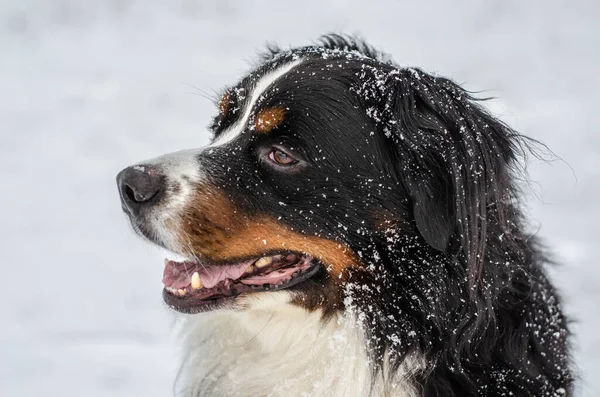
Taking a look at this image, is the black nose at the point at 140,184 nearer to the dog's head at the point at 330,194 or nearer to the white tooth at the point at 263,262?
the dog's head at the point at 330,194

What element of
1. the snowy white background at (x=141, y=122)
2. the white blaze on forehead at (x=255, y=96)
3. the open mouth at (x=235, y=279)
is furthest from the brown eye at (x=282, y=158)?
the snowy white background at (x=141, y=122)

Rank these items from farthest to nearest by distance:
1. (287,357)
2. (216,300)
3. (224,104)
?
(224,104)
(287,357)
(216,300)

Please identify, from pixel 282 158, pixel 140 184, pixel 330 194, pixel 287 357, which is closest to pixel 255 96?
pixel 282 158

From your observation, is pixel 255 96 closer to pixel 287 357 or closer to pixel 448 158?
pixel 448 158

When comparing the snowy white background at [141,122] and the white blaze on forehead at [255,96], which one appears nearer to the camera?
the white blaze on forehead at [255,96]

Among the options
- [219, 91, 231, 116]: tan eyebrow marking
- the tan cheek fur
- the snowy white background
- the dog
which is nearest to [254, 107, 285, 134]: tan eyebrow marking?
the dog

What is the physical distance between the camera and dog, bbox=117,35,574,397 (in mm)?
3033

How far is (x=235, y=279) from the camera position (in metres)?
3.12

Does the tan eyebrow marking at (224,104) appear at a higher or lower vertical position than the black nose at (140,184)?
higher

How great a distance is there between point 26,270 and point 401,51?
4840 millimetres

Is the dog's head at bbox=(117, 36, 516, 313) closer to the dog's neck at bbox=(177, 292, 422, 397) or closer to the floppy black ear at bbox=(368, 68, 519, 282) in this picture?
the floppy black ear at bbox=(368, 68, 519, 282)

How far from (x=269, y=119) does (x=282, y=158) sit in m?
0.17

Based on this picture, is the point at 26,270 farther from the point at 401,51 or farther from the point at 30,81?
the point at 401,51

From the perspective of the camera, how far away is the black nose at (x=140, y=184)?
9.83 ft
